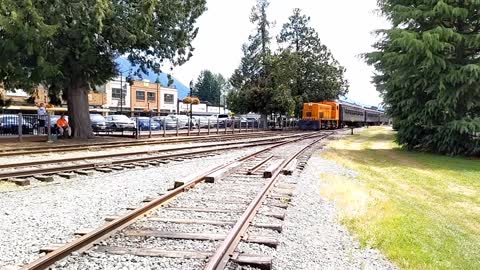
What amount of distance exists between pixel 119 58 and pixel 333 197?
22.1 m

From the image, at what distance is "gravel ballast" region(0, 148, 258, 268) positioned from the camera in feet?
21.1

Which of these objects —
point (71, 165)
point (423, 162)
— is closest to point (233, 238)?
point (71, 165)

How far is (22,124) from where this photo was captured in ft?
85.5

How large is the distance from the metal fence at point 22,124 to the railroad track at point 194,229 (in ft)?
58.1

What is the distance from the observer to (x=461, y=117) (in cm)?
2555

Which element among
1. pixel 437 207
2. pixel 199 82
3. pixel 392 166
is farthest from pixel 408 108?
pixel 199 82

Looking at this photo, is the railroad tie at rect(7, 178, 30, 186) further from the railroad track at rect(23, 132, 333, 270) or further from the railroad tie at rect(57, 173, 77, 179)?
the railroad track at rect(23, 132, 333, 270)

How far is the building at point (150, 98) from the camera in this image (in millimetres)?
108500

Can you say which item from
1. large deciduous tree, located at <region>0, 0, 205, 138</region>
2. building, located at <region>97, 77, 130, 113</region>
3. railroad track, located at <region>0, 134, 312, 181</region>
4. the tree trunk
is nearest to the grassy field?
railroad track, located at <region>0, 134, 312, 181</region>

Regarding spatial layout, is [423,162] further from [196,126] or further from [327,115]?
[327,115]

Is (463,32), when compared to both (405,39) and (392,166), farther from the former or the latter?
(392,166)

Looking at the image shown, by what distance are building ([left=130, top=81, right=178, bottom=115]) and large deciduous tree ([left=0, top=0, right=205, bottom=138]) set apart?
74.2m

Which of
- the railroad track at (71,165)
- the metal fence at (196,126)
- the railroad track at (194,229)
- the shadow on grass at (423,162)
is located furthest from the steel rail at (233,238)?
the metal fence at (196,126)

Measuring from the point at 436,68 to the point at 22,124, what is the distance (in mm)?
21088
